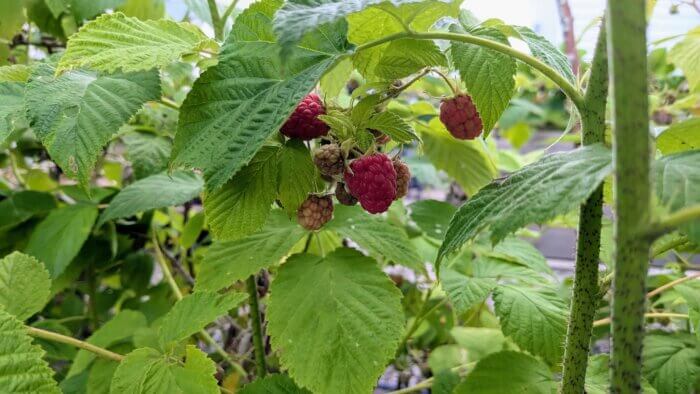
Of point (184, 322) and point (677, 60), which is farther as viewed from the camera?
point (677, 60)

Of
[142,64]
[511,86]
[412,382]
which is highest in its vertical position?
[511,86]

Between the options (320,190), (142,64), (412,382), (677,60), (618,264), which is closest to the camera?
(618,264)

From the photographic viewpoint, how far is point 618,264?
0.29 m

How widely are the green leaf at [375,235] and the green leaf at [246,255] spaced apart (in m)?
0.05

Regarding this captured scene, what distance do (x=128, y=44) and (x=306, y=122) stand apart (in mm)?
170

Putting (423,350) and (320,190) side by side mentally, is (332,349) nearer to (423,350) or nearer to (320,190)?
(320,190)

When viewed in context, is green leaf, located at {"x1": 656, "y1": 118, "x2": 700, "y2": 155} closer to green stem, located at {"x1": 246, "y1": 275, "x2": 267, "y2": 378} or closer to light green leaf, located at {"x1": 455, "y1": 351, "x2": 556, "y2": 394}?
light green leaf, located at {"x1": 455, "y1": 351, "x2": 556, "y2": 394}

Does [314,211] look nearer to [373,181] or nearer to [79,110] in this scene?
[373,181]

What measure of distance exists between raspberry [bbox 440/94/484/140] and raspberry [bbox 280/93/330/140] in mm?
176

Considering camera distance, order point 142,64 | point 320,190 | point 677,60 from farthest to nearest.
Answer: point 677,60 < point 320,190 < point 142,64

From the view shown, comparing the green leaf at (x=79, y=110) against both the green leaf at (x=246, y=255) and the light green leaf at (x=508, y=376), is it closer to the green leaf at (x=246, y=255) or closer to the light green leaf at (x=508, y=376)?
the green leaf at (x=246, y=255)

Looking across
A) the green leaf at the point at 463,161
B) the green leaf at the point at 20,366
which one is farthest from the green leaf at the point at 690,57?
the green leaf at the point at 20,366

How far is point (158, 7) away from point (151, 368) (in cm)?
59

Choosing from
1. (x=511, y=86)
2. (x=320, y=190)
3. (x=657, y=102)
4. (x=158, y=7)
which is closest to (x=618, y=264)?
(x=511, y=86)
